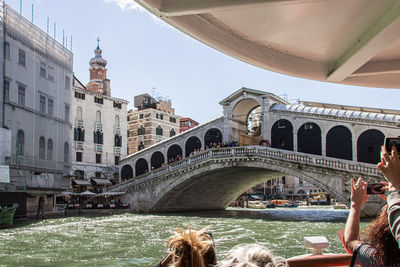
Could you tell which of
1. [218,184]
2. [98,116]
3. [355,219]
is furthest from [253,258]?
[98,116]

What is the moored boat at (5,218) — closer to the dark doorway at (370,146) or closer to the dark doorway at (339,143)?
the dark doorway at (339,143)

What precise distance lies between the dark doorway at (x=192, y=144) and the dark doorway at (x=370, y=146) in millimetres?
11076

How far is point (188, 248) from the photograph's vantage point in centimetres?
197

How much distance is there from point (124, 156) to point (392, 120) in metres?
22.9

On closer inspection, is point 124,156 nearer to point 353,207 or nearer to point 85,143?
point 85,143

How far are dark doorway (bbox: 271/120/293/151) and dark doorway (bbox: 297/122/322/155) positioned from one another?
1.94 ft

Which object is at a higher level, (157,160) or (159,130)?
(159,130)

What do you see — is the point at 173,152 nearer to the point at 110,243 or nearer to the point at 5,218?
the point at 5,218

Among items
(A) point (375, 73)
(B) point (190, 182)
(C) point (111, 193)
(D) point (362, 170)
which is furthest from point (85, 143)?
(A) point (375, 73)

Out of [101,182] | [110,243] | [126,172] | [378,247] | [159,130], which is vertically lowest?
[110,243]

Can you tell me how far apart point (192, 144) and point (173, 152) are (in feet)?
6.04

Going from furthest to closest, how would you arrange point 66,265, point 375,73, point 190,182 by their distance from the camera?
1. point 190,182
2. point 66,265
3. point 375,73

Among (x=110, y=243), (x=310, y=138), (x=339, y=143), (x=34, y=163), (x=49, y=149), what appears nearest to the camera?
(x=110, y=243)

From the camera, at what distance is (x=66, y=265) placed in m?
9.44
